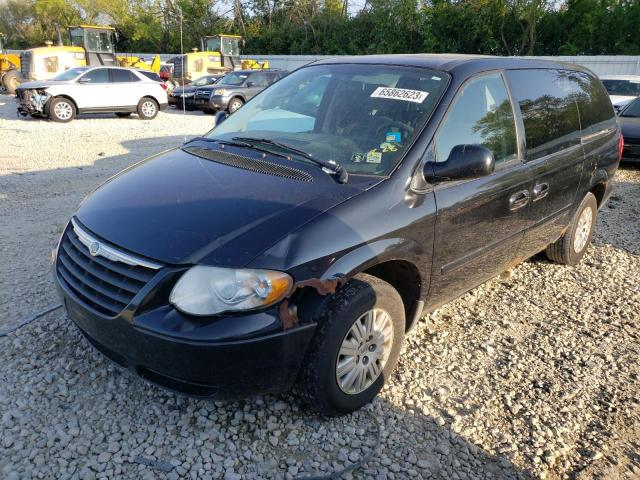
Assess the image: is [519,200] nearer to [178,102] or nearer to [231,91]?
[231,91]

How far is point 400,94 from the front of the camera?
324 centimetres

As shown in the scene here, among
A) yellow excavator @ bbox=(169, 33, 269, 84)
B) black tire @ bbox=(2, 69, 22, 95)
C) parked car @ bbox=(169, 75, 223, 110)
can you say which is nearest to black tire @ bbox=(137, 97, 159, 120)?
parked car @ bbox=(169, 75, 223, 110)

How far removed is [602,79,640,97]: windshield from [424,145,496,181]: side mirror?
14270 millimetres

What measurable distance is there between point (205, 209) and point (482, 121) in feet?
6.40

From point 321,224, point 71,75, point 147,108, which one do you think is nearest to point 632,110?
point 321,224

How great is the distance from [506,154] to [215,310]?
2.31 m

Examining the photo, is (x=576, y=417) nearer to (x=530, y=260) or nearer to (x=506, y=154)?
(x=506, y=154)

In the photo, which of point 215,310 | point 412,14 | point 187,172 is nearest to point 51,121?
point 187,172

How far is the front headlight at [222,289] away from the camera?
227cm

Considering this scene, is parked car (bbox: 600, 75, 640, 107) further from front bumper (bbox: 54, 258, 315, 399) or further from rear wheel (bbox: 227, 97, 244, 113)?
front bumper (bbox: 54, 258, 315, 399)

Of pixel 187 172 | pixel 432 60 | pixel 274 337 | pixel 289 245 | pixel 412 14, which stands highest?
pixel 412 14

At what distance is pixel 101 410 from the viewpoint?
2746mm

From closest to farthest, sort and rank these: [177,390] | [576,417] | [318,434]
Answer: [177,390]
[318,434]
[576,417]

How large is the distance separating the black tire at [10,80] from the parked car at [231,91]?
33.6 ft
